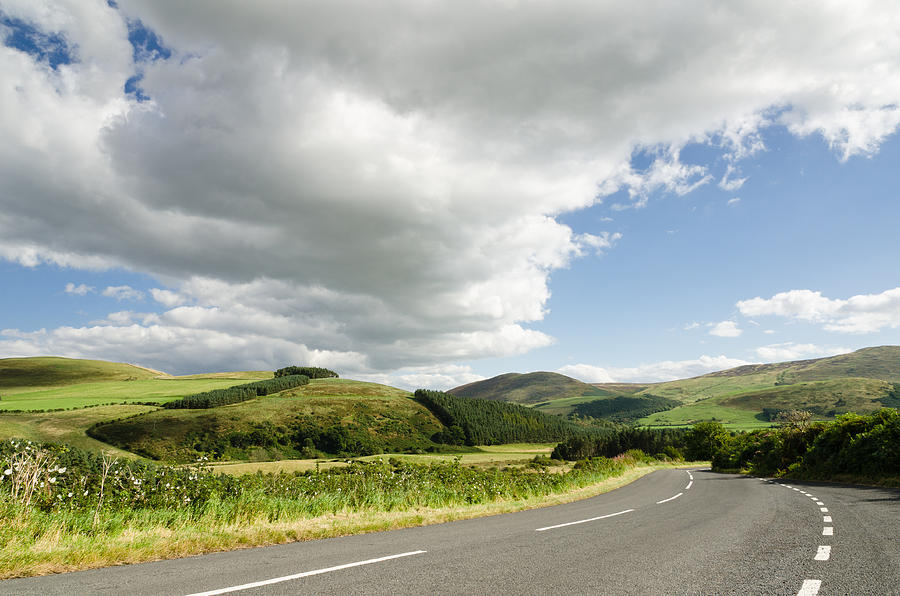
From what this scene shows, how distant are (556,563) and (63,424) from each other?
565 ft

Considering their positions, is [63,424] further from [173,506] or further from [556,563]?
[556,563]

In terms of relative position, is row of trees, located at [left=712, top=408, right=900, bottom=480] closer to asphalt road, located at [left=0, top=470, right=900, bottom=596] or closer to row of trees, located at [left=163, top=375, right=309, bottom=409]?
asphalt road, located at [left=0, top=470, right=900, bottom=596]

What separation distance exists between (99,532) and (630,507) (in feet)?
51.2

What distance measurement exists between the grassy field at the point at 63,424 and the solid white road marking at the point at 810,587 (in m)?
140

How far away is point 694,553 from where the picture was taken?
8.26m

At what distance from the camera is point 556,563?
7.45 m

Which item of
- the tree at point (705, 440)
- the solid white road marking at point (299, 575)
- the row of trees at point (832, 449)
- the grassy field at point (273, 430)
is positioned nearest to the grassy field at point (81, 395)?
the grassy field at point (273, 430)

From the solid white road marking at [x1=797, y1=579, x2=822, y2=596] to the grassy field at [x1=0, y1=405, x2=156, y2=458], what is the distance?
140 m

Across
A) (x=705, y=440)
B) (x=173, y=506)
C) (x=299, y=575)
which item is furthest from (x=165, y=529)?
(x=705, y=440)

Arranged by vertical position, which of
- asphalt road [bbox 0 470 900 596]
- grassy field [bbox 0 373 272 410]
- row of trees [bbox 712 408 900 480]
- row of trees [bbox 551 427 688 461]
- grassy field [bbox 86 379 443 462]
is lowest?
row of trees [bbox 551 427 688 461]

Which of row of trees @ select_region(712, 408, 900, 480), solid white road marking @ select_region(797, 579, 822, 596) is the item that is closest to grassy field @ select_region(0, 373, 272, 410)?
row of trees @ select_region(712, 408, 900, 480)

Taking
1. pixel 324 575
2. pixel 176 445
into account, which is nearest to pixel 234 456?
pixel 176 445

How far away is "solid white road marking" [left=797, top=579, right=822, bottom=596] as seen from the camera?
18.6ft

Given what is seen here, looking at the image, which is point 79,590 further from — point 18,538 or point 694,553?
point 694,553
